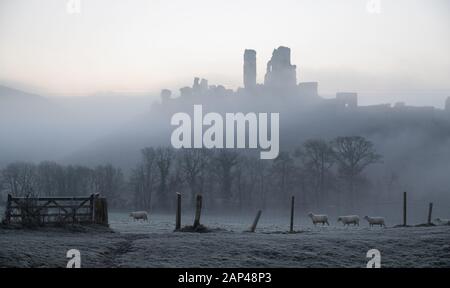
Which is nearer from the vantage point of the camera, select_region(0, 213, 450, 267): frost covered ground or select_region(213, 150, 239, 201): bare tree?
select_region(0, 213, 450, 267): frost covered ground

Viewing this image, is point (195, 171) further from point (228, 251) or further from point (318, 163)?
point (228, 251)

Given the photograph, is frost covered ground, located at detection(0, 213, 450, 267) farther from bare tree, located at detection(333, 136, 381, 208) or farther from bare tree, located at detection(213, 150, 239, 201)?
bare tree, located at detection(213, 150, 239, 201)

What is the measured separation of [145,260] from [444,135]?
14218 cm

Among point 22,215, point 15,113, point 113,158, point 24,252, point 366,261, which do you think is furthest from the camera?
point 15,113

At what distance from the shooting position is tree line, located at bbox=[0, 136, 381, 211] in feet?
251

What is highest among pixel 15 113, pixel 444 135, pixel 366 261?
pixel 15 113

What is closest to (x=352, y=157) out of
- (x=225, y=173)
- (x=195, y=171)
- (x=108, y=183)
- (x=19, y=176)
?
(x=225, y=173)

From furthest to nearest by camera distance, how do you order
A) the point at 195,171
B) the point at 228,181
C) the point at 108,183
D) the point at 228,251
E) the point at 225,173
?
the point at 108,183, the point at 195,171, the point at 225,173, the point at 228,181, the point at 228,251

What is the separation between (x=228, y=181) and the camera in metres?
78.6

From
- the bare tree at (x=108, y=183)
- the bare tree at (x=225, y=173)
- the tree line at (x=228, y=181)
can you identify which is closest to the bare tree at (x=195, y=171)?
the tree line at (x=228, y=181)

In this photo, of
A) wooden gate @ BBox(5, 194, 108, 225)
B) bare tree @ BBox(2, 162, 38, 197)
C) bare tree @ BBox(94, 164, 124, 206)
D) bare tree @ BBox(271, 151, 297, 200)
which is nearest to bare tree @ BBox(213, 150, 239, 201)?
bare tree @ BBox(271, 151, 297, 200)
